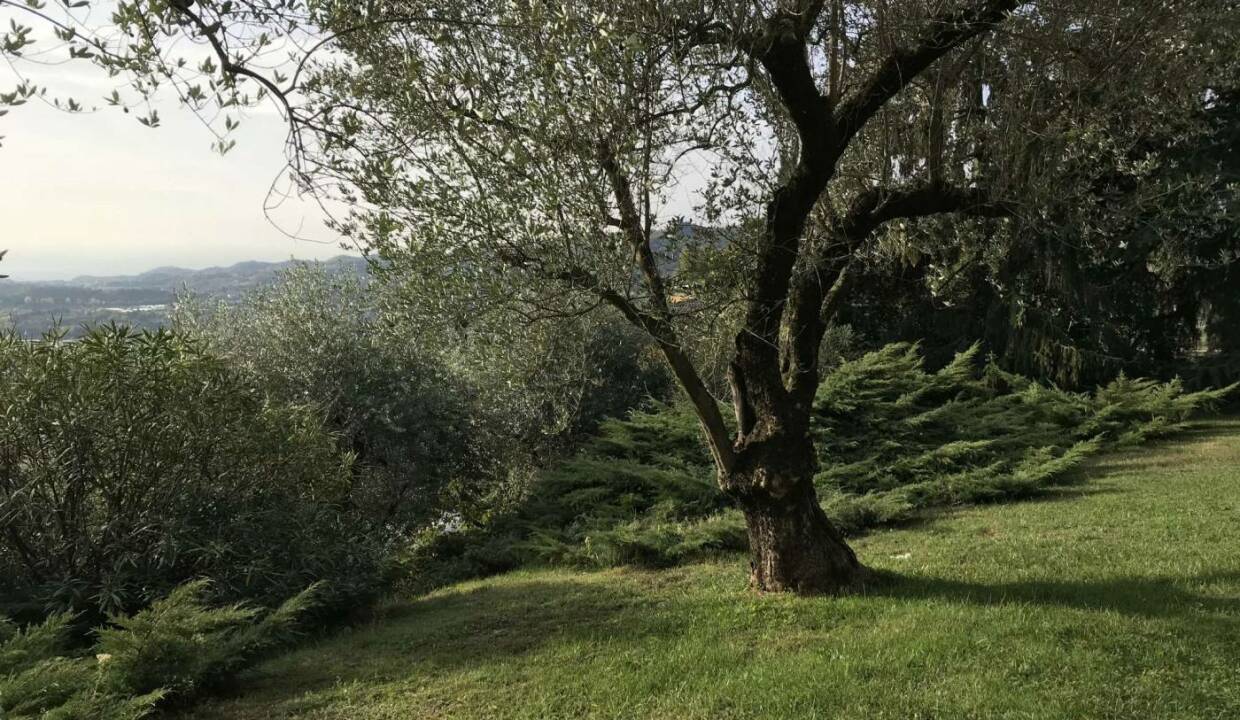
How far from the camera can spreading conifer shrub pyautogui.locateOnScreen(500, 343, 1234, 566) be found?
38.3ft

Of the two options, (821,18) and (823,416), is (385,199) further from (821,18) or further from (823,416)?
(823,416)

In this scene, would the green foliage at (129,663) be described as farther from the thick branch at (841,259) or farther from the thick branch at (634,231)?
the thick branch at (841,259)

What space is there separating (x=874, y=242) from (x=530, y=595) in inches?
231

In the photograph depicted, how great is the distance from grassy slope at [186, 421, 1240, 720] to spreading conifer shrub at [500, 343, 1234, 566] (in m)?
1.45

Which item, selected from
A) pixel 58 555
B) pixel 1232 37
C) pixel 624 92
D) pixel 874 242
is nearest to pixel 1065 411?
pixel 874 242

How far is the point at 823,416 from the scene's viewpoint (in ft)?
52.1

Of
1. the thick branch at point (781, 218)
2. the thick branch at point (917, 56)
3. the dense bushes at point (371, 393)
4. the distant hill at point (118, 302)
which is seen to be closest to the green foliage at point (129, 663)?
the distant hill at point (118, 302)

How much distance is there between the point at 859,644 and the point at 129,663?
17.3 ft

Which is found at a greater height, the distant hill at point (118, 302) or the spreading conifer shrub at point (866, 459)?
the distant hill at point (118, 302)

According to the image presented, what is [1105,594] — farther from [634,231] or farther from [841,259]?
[634,231]

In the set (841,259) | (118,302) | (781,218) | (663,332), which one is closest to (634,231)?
(663,332)

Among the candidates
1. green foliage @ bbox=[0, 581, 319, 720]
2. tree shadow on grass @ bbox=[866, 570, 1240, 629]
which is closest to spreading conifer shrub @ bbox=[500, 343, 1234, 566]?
tree shadow on grass @ bbox=[866, 570, 1240, 629]

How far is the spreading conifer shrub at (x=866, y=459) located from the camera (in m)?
11.7

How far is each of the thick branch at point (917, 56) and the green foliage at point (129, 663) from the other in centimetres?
614
